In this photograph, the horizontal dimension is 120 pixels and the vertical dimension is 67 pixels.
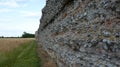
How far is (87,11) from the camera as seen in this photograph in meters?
8.34

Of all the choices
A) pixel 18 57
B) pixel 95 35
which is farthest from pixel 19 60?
pixel 95 35

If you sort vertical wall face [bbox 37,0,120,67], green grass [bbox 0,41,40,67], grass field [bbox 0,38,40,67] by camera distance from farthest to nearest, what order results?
grass field [bbox 0,38,40,67] → green grass [bbox 0,41,40,67] → vertical wall face [bbox 37,0,120,67]

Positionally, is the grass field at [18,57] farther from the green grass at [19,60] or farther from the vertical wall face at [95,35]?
the vertical wall face at [95,35]

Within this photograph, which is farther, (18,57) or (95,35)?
(18,57)

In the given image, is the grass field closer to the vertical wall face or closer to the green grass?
the green grass

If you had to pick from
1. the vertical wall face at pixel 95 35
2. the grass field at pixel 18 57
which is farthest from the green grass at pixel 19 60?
the vertical wall face at pixel 95 35

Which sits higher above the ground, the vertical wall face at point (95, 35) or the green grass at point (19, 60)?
the vertical wall face at point (95, 35)

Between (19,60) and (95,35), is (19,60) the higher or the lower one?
the lower one

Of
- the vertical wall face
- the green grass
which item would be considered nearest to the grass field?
the green grass

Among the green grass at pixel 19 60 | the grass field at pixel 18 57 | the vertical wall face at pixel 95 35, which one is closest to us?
the vertical wall face at pixel 95 35

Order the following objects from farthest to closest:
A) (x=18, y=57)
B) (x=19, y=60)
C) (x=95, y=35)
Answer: (x=18, y=57) < (x=19, y=60) < (x=95, y=35)

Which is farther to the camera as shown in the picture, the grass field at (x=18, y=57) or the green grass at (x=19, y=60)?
the grass field at (x=18, y=57)

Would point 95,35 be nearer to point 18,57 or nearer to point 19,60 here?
point 19,60

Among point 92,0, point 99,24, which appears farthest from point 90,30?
point 92,0
